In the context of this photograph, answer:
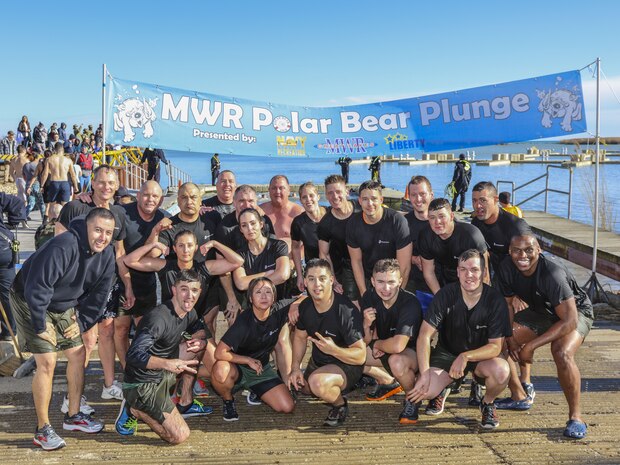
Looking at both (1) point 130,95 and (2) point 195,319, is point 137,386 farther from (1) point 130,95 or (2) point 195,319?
(1) point 130,95

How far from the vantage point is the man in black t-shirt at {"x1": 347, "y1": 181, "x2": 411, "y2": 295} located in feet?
20.5

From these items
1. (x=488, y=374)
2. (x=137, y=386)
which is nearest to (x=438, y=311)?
(x=488, y=374)

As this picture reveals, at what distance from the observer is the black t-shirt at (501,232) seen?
6.32m

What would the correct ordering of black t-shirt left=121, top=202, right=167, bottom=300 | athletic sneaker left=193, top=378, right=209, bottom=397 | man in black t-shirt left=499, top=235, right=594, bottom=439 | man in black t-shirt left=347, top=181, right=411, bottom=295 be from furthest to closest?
man in black t-shirt left=347, top=181, right=411, bottom=295 < black t-shirt left=121, top=202, right=167, bottom=300 < athletic sneaker left=193, top=378, right=209, bottom=397 < man in black t-shirt left=499, top=235, right=594, bottom=439

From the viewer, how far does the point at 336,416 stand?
524cm

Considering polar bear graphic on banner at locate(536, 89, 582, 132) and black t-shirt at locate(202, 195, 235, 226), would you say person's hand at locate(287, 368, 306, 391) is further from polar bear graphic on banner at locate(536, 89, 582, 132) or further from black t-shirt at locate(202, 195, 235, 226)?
polar bear graphic on banner at locate(536, 89, 582, 132)

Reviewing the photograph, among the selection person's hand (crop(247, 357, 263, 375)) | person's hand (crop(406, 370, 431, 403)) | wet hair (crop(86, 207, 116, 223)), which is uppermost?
wet hair (crop(86, 207, 116, 223))

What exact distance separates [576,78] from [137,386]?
24.4 feet

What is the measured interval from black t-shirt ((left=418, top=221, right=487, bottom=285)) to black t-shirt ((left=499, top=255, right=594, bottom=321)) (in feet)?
1.29

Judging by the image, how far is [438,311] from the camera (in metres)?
5.33

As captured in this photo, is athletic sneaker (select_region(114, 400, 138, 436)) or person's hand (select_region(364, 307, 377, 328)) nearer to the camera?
athletic sneaker (select_region(114, 400, 138, 436))

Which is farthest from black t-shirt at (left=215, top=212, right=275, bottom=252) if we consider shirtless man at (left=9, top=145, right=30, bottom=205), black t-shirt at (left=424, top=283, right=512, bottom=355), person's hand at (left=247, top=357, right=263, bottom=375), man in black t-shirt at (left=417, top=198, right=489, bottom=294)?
shirtless man at (left=9, top=145, right=30, bottom=205)

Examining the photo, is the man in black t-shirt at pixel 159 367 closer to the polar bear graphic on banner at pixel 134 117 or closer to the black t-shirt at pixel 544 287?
the black t-shirt at pixel 544 287

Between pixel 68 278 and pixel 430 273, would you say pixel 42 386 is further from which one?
pixel 430 273
